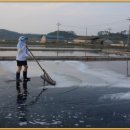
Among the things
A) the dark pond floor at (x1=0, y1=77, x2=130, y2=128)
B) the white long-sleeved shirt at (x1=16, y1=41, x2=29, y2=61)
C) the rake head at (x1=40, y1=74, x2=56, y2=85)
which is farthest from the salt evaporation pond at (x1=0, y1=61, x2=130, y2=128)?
the white long-sleeved shirt at (x1=16, y1=41, x2=29, y2=61)

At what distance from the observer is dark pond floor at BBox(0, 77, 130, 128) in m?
6.00

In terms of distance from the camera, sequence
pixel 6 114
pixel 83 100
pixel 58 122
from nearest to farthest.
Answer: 1. pixel 58 122
2. pixel 6 114
3. pixel 83 100

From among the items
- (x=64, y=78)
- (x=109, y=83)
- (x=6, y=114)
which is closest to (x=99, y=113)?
(x=6, y=114)

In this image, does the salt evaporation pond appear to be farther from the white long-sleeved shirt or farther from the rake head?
the white long-sleeved shirt

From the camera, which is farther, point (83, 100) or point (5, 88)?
point (5, 88)

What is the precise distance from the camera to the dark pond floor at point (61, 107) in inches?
236

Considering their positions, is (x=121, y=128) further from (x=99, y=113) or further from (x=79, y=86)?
(x=79, y=86)

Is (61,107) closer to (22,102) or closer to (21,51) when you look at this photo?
(22,102)

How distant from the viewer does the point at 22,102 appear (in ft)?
25.6

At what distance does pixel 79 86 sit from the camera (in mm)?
10328

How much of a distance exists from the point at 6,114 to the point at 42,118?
2.62 feet

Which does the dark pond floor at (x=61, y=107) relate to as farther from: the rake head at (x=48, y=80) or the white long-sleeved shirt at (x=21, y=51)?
the white long-sleeved shirt at (x=21, y=51)

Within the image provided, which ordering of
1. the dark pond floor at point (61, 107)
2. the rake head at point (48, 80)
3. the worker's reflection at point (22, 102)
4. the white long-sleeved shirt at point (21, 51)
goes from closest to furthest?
the dark pond floor at point (61, 107) → the worker's reflection at point (22, 102) → the rake head at point (48, 80) → the white long-sleeved shirt at point (21, 51)

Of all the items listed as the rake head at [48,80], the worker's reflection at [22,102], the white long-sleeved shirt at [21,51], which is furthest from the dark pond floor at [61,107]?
the white long-sleeved shirt at [21,51]
